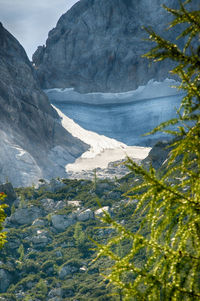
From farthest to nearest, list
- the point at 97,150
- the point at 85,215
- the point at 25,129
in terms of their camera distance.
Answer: the point at 97,150 < the point at 25,129 < the point at 85,215

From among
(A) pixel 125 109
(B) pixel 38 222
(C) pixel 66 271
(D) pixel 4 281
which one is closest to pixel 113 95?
(A) pixel 125 109

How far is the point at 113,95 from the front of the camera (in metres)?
148

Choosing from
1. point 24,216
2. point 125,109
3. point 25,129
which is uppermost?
point 125,109

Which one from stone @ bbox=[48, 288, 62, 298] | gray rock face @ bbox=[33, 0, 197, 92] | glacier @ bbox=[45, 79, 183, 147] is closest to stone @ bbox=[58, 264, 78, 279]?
stone @ bbox=[48, 288, 62, 298]

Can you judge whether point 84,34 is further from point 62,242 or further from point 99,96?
point 62,242

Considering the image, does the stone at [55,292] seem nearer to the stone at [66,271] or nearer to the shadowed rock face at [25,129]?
the stone at [66,271]

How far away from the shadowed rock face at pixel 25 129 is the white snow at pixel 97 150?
2935mm

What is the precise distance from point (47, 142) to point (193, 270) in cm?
9840

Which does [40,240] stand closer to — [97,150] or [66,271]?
[66,271]

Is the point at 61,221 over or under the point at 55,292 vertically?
over

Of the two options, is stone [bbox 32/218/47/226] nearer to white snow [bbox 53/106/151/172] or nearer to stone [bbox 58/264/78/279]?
stone [bbox 58/264/78/279]

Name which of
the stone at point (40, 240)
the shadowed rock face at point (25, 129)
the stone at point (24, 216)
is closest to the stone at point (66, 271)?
the stone at point (40, 240)

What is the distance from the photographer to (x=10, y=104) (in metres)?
93.8

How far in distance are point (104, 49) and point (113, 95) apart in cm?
2115
